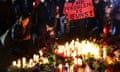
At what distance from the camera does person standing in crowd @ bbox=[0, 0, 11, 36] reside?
5.74 ft

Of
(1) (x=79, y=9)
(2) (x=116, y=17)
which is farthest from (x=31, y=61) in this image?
(2) (x=116, y=17)

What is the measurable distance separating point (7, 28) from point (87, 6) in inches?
22.2

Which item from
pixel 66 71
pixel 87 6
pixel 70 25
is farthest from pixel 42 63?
pixel 87 6

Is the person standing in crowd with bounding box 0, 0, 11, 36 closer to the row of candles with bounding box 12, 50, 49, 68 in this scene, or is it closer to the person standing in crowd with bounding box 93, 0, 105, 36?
the row of candles with bounding box 12, 50, 49, 68

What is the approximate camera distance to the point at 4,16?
176 centimetres

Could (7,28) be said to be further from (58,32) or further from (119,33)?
(119,33)

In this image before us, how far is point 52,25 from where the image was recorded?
1.91 meters

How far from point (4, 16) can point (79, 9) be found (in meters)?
0.51

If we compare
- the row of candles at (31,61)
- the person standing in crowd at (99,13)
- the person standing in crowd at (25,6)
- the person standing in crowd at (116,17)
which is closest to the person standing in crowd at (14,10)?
the person standing in crowd at (25,6)

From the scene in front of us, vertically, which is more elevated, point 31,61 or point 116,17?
point 116,17

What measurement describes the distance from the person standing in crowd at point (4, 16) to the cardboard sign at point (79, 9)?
375mm

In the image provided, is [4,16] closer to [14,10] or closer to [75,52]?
[14,10]

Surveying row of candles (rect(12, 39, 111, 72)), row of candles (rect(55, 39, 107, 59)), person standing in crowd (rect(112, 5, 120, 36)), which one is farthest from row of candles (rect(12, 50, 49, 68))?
person standing in crowd (rect(112, 5, 120, 36))

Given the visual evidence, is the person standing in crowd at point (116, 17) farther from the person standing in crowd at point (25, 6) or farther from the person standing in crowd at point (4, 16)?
the person standing in crowd at point (4, 16)
